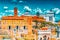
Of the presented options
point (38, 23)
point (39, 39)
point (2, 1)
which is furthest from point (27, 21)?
point (2, 1)

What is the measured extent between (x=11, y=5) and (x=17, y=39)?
1.44ft

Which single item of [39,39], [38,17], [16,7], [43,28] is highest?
[16,7]

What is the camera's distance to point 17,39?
199 centimetres

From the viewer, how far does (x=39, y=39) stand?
2016 mm

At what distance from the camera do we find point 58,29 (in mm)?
2029

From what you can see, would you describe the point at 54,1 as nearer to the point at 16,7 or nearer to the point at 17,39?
the point at 16,7

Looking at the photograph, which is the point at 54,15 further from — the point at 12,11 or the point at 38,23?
the point at 12,11

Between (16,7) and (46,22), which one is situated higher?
(16,7)

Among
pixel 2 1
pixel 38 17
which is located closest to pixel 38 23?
Answer: pixel 38 17

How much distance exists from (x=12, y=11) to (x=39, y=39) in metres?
0.50

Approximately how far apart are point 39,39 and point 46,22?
0.24 meters

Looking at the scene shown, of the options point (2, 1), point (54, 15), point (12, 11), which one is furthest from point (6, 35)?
point (54, 15)

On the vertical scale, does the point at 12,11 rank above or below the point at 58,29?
above

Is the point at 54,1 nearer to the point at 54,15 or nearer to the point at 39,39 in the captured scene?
the point at 54,15
